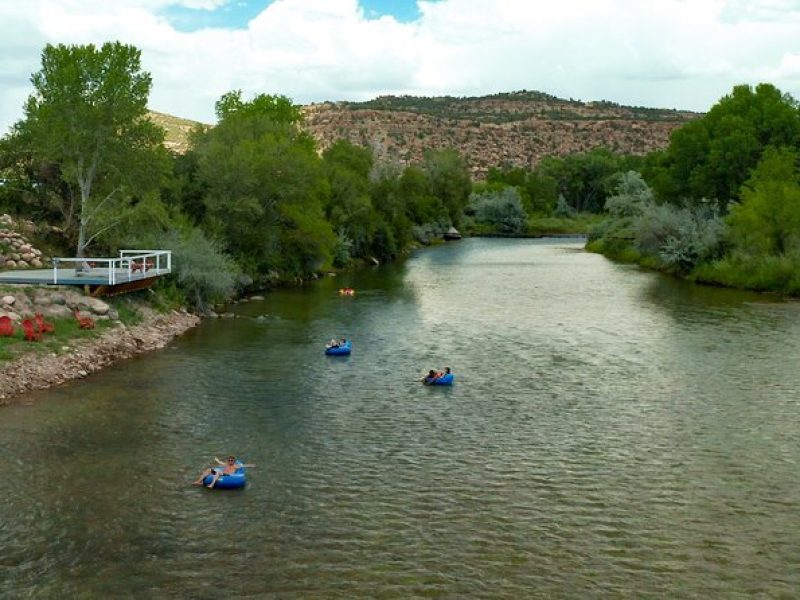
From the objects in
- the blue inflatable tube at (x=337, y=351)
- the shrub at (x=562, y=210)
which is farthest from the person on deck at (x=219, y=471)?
the shrub at (x=562, y=210)

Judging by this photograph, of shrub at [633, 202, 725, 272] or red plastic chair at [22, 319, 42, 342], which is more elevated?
shrub at [633, 202, 725, 272]

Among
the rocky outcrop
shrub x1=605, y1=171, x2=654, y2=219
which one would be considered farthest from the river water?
shrub x1=605, y1=171, x2=654, y2=219

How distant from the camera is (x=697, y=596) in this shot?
55.8 feet

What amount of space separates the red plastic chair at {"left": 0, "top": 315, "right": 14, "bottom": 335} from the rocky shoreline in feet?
4.98

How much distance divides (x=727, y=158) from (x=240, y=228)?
148 ft

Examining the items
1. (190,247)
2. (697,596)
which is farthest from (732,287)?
(697,596)

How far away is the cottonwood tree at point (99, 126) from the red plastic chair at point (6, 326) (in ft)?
39.4

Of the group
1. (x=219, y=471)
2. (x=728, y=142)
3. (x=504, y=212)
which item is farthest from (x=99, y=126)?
(x=504, y=212)

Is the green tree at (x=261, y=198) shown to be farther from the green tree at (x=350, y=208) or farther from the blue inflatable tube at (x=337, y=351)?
the blue inflatable tube at (x=337, y=351)

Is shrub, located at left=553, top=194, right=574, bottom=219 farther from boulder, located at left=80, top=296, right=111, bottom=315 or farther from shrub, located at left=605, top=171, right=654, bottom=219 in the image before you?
boulder, located at left=80, top=296, right=111, bottom=315

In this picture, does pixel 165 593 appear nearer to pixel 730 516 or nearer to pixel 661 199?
pixel 730 516

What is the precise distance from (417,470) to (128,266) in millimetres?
27901

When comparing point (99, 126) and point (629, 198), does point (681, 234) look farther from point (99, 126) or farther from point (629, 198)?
point (99, 126)

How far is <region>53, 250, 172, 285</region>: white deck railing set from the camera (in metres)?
41.1
